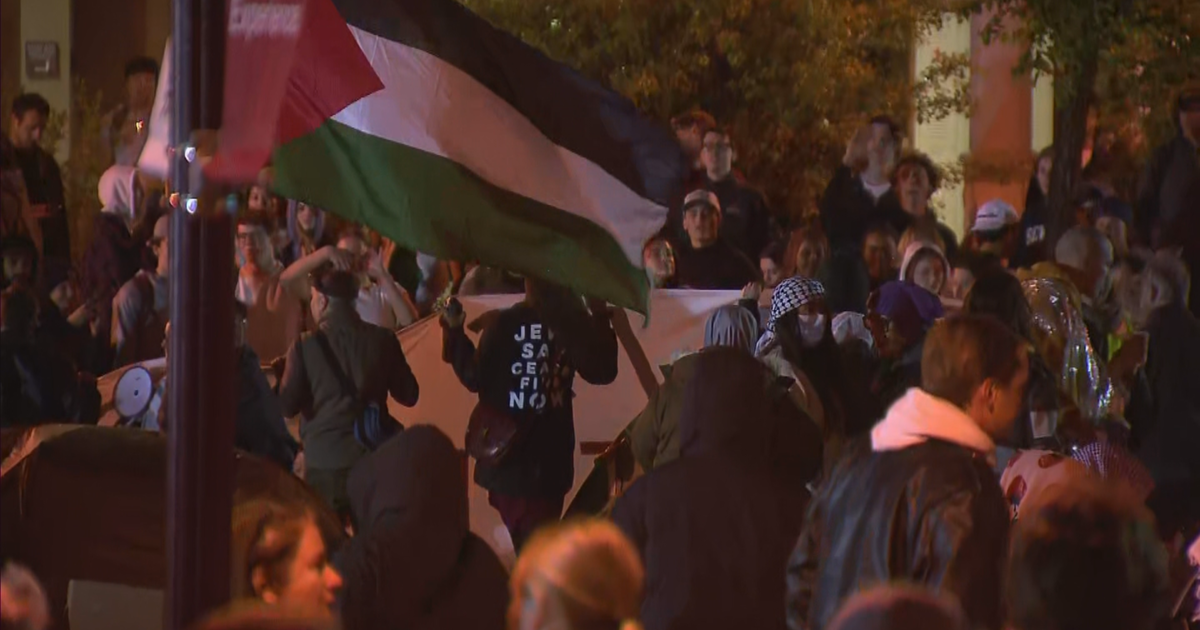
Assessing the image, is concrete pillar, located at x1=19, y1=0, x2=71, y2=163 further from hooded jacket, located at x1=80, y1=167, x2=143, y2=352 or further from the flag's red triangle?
the flag's red triangle

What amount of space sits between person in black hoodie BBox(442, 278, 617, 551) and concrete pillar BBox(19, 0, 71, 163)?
1216 cm

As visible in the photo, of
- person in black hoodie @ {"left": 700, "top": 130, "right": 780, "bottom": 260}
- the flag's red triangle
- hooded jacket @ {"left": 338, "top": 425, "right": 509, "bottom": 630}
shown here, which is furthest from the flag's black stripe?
person in black hoodie @ {"left": 700, "top": 130, "right": 780, "bottom": 260}

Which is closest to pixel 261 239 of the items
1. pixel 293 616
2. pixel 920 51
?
pixel 293 616

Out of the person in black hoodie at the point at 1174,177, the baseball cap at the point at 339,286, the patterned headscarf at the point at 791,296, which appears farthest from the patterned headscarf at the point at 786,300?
the person in black hoodie at the point at 1174,177

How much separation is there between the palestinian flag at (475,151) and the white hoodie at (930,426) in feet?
4.83

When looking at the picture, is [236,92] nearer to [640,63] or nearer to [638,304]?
[638,304]

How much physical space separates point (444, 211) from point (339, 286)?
158 inches

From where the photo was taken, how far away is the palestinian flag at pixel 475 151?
6.27 meters

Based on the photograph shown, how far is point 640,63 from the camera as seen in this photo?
808 inches

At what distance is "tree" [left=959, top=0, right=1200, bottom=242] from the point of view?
1764 cm

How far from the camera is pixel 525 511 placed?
10.7 meters

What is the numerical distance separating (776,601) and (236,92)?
2541 mm

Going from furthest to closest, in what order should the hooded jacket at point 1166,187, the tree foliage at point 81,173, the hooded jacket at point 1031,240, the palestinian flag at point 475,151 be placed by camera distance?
1. the tree foliage at point 81,173
2. the hooded jacket at point 1031,240
3. the hooded jacket at point 1166,187
4. the palestinian flag at point 475,151

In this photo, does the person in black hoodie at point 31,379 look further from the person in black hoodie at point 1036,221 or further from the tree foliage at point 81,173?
the person in black hoodie at point 1036,221
